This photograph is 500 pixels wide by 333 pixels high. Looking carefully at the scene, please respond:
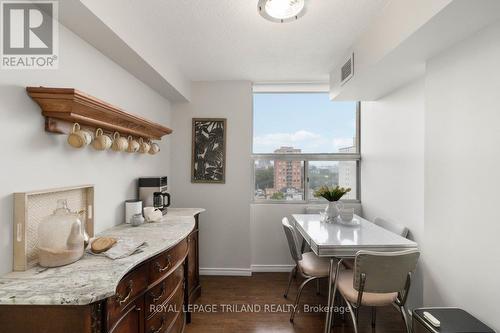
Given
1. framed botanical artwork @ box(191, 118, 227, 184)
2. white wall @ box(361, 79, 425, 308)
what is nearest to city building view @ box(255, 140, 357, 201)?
white wall @ box(361, 79, 425, 308)

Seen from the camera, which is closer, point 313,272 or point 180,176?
point 313,272

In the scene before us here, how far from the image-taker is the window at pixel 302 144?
3375 mm

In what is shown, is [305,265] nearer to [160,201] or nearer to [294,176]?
[294,176]

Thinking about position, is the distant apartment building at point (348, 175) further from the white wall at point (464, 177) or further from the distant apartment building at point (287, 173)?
the white wall at point (464, 177)

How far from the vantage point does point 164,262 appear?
59.2 inches

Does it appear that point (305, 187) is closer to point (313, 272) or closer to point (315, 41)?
point (313, 272)

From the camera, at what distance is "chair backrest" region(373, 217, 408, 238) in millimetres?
2219

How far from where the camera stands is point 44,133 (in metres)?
1.29

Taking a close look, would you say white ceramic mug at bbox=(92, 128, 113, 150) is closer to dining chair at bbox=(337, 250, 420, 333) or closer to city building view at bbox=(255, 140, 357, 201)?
dining chair at bbox=(337, 250, 420, 333)

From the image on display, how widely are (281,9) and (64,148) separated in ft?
5.47

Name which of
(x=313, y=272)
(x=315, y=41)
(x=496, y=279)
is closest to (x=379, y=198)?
(x=313, y=272)

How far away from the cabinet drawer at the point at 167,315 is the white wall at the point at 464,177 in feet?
6.28

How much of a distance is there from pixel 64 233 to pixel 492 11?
2.47 metres

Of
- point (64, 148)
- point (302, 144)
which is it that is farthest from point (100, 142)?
point (302, 144)
